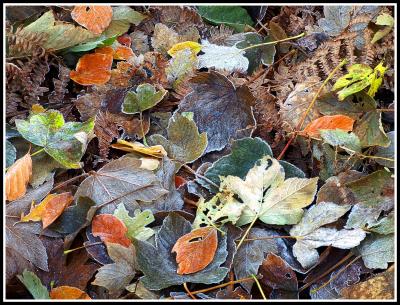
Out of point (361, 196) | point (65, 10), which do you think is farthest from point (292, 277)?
point (65, 10)

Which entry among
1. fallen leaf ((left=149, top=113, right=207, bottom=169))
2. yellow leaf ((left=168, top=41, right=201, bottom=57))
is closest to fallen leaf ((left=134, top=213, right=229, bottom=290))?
fallen leaf ((left=149, top=113, right=207, bottom=169))

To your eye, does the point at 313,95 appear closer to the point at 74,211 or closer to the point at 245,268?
the point at 245,268

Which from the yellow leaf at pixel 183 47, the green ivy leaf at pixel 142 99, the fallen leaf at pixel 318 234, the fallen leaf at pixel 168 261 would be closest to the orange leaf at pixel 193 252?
the fallen leaf at pixel 168 261

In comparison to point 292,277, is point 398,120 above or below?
above

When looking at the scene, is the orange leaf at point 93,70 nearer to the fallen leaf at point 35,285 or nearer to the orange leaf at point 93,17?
the orange leaf at point 93,17

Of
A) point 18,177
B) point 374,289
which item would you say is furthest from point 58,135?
point 374,289

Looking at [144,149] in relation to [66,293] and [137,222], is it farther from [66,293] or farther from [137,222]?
[66,293]

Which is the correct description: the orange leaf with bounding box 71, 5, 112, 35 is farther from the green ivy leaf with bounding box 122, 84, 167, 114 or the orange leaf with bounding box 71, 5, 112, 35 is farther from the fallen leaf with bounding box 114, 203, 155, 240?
the fallen leaf with bounding box 114, 203, 155, 240
